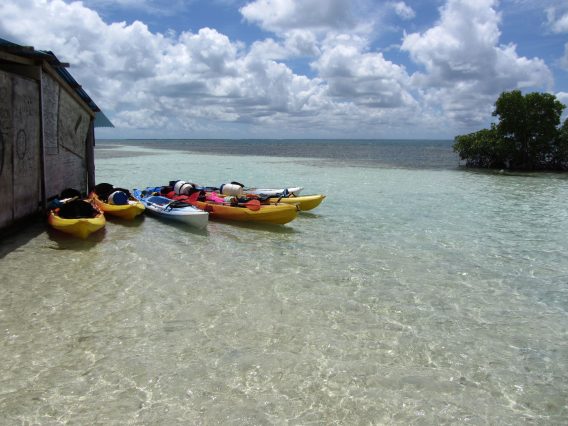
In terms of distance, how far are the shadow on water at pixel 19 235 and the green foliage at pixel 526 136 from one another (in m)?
35.6

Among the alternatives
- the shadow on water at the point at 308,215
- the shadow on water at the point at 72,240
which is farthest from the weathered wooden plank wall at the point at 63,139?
the shadow on water at the point at 308,215

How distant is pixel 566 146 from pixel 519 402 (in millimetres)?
37221

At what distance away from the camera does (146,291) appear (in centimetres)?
715

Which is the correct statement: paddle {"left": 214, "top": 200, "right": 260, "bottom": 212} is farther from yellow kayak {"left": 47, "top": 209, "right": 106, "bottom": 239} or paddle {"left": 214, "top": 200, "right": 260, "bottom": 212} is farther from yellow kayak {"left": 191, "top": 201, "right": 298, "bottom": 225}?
yellow kayak {"left": 47, "top": 209, "right": 106, "bottom": 239}

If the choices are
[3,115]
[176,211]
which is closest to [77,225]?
[3,115]

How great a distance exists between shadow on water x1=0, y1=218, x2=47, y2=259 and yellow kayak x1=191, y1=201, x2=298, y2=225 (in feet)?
14.1

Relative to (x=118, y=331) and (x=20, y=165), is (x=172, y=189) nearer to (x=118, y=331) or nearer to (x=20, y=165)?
(x=20, y=165)

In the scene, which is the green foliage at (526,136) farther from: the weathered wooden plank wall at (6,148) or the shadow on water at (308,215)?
the weathered wooden plank wall at (6,148)

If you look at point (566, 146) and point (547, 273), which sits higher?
point (566, 146)

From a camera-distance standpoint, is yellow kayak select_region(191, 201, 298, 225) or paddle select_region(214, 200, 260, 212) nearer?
yellow kayak select_region(191, 201, 298, 225)

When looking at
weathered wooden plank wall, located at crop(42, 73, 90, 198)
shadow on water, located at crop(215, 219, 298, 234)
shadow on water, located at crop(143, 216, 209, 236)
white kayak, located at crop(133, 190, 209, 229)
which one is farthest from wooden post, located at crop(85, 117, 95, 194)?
shadow on water, located at crop(215, 219, 298, 234)

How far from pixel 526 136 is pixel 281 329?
121 ft

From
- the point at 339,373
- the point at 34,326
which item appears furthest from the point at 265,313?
the point at 34,326

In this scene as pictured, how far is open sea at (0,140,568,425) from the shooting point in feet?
14.2
